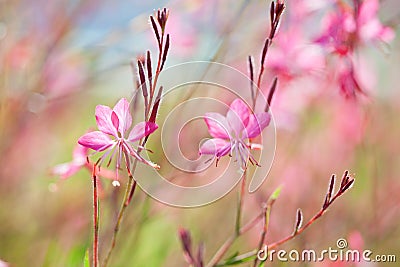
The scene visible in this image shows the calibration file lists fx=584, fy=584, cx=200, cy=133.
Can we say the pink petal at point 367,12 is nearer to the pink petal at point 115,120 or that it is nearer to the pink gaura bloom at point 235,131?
the pink gaura bloom at point 235,131

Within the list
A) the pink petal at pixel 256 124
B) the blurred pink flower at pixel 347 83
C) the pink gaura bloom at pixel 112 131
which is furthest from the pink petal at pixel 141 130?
the blurred pink flower at pixel 347 83

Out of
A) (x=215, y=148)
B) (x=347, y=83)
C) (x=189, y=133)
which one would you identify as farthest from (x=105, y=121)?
(x=189, y=133)

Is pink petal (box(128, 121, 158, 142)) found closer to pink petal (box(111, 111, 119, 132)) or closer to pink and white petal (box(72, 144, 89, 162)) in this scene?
pink petal (box(111, 111, 119, 132))

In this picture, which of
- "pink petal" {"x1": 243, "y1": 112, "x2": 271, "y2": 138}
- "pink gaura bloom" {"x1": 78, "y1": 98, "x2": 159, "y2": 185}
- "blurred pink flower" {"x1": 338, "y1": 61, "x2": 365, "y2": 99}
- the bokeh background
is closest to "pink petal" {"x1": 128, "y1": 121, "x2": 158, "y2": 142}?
"pink gaura bloom" {"x1": 78, "y1": 98, "x2": 159, "y2": 185}

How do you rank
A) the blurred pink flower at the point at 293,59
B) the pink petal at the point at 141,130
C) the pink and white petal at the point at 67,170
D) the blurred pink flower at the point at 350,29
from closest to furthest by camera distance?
the pink petal at the point at 141,130 < the pink and white petal at the point at 67,170 < the blurred pink flower at the point at 350,29 < the blurred pink flower at the point at 293,59

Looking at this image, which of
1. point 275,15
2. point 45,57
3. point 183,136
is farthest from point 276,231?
point 275,15

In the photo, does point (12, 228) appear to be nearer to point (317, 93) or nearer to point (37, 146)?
point (37, 146)
